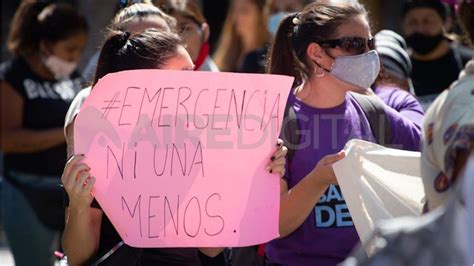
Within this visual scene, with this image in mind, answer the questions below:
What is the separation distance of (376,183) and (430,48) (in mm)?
3489

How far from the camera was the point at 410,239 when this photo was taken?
7.49 ft

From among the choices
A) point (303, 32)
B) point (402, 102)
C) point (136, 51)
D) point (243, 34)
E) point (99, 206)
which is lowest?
point (243, 34)

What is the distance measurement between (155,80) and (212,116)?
8.5 inches

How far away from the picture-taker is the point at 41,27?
255 inches

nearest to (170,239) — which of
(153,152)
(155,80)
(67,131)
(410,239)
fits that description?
(153,152)

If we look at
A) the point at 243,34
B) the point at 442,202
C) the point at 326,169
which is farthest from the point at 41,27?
the point at 442,202

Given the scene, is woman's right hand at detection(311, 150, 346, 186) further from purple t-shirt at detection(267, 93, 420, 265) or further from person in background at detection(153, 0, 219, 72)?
person in background at detection(153, 0, 219, 72)

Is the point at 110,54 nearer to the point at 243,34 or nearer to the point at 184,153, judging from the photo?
the point at 184,153

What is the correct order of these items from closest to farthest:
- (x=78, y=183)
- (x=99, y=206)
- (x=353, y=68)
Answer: (x=78, y=183), (x=99, y=206), (x=353, y=68)

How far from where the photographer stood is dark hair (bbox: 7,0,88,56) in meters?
6.43

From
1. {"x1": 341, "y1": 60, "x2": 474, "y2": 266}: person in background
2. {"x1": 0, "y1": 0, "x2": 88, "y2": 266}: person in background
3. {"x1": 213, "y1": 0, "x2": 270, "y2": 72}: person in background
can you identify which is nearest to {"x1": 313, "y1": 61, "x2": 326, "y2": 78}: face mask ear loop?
{"x1": 341, "y1": 60, "x2": 474, "y2": 266}: person in background

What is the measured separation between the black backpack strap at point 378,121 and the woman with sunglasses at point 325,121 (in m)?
0.02

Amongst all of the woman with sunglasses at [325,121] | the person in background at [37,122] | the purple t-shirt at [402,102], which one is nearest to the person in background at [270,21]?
the person in background at [37,122]

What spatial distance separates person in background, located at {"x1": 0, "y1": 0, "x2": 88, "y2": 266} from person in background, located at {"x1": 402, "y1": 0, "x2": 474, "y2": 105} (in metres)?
2.07
